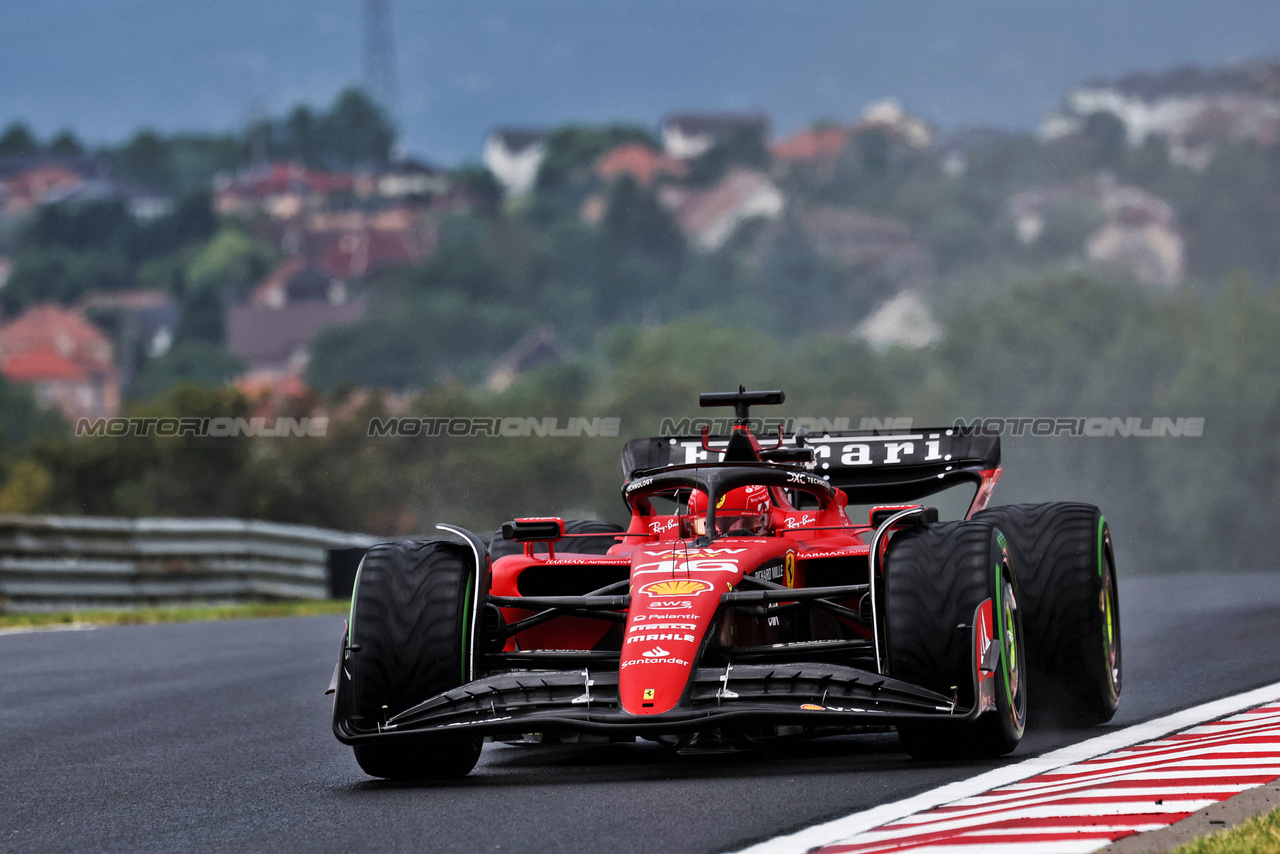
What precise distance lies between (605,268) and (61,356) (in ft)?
101

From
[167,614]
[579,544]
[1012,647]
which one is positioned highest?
[579,544]

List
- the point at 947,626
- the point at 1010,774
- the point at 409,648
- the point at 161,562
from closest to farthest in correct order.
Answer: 1. the point at 1010,774
2. the point at 947,626
3. the point at 409,648
4. the point at 161,562

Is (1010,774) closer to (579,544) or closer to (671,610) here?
(671,610)

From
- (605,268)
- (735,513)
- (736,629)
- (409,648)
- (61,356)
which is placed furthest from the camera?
(61,356)

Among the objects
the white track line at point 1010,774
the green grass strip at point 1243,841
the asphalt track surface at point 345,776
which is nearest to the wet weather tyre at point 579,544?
the asphalt track surface at point 345,776

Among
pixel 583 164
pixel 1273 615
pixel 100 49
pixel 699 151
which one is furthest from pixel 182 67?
pixel 1273 615

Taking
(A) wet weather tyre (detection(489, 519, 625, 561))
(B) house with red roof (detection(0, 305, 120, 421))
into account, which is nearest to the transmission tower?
(B) house with red roof (detection(0, 305, 120, 421))

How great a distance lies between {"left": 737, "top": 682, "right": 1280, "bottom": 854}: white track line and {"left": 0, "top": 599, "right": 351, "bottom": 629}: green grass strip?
1226 cm

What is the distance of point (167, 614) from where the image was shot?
20.3 meters

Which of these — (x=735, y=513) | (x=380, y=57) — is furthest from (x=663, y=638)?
(x=380, y=57)

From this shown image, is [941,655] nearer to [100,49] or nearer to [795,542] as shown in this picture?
[795,542]

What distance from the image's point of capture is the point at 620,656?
772 centimetres

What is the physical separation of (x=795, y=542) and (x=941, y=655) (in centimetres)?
168

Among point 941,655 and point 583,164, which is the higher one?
point 583,164
